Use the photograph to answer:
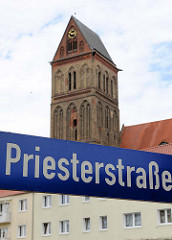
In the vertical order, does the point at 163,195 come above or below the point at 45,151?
below

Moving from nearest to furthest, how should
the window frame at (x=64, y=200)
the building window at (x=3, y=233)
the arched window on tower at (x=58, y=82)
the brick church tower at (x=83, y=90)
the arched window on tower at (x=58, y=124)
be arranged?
the window frame at (x=64, y=200) < the building window at (x=3, y=233) < the brick church tower at (x=83, y=90) < the arched window on tower at (x=58, y=124) < the arched window on tower at (x=58, y=82)

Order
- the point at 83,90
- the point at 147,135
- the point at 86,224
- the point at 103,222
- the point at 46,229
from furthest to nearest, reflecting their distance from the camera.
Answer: the point at 83,90, the point at 147,135, the point at 46,229, the point at 86,224, the point at 103,222

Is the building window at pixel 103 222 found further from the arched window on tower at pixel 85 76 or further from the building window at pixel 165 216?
the arched window on tower at pixel 85 76

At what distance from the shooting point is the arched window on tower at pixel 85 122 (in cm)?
5750

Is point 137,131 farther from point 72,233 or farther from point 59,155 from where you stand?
point 59,155

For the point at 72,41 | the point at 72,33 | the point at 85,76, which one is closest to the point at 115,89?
the point at 85,76

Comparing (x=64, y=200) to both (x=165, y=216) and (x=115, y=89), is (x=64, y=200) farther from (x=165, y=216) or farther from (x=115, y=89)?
(x=115, y=89)

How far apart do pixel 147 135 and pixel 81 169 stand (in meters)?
54.8

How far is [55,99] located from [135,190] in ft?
191

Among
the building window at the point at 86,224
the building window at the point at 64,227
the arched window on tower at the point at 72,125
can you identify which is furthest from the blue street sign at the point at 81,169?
the arched window on tower at the point at 72,125

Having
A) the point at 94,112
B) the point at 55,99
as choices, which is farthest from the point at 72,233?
the point at 55,99

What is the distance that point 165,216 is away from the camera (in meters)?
27.8

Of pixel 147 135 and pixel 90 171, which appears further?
pixel 147 135

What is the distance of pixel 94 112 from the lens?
58594mm
